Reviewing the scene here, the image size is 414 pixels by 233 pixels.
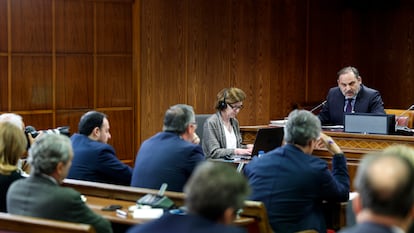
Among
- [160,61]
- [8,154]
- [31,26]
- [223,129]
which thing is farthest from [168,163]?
[160,61]

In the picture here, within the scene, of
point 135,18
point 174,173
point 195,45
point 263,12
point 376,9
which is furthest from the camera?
point 376,9

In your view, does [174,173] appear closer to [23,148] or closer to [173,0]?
[23,148]

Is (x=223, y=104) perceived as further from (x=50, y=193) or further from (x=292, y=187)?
(x=50, y=193)

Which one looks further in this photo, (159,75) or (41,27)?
(159,75)

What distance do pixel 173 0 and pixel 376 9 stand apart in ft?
12.0

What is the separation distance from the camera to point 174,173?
4.84 m

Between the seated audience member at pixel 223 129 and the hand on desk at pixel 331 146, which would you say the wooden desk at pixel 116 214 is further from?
the seated audience member at pixel 223 129

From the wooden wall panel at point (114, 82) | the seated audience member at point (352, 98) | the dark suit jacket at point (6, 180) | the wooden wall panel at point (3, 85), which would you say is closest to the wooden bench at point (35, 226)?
the dark suit jacket at point (6, 180)

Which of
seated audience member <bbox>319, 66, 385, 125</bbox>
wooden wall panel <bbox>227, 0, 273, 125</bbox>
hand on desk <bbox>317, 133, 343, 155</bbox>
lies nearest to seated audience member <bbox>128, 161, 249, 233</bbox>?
hand on desk <bbox>317, 133, 343, 155</bbox>

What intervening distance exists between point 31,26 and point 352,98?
331cm

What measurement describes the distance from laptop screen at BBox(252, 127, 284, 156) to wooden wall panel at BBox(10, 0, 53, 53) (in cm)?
296

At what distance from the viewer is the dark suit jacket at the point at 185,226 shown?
2.43 metres

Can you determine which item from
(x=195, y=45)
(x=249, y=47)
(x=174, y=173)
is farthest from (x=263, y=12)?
(x=174, y=173)

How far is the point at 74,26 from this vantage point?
27.9 ft
